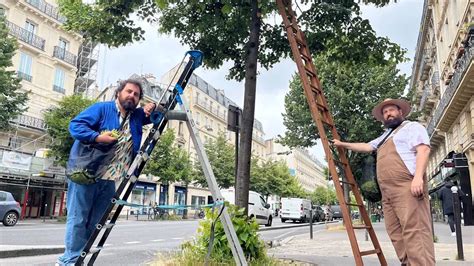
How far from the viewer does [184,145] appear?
169ft

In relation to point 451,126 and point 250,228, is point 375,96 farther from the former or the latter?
point 250,228

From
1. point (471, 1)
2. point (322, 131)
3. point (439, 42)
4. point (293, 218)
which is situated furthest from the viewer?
point (293, 218)

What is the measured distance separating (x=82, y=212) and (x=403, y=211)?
296 cm

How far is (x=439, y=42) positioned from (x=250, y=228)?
28259 mm

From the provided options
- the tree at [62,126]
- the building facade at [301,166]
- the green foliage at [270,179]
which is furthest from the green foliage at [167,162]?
the building facade at [301,166]

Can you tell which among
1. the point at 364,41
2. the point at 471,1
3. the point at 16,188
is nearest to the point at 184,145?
the point at 16,188

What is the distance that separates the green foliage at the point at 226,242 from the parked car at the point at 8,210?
14110mm

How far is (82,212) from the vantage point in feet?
10.6

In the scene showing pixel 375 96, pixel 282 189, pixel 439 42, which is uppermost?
pixel 439 42

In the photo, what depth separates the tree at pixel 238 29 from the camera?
253 inches

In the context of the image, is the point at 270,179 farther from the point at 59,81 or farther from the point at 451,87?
the point at 451,87

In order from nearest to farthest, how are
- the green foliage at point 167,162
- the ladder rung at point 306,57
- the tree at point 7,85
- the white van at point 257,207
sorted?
the ladder rung at point 306,57, the tree at point 7,85, the white van at point 257,207, the green foliage at point 167,162

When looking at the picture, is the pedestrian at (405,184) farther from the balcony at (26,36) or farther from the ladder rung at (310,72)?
the balcony at (26,36)

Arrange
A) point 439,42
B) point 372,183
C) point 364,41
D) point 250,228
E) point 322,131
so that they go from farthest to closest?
point 439,42, point 364,41, point 250,228, point 372,183, point 322,131
